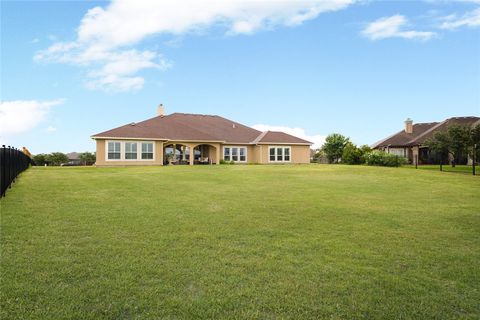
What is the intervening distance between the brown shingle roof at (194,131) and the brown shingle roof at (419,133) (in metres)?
12.2

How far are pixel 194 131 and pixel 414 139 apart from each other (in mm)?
25533

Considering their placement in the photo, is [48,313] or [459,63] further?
[459,63]

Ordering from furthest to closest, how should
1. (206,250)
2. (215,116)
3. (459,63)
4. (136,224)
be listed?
(215,116), (459,63), (136,224), (206,250)

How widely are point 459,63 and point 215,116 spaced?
1066 inches

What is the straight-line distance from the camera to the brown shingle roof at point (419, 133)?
35.7m

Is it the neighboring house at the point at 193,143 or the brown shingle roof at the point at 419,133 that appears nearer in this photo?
the neighboring house at the point at 193,143

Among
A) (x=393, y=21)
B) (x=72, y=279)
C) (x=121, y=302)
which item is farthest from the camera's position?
(x=393, y=21)

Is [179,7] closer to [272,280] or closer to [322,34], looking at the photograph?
[322,34]

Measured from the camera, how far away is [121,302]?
10.6ft

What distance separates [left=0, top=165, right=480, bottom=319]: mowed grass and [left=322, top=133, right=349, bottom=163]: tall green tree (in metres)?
30.9

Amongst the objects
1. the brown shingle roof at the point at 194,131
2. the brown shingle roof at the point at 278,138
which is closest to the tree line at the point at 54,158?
the brown shingle roof at the point at 194,131

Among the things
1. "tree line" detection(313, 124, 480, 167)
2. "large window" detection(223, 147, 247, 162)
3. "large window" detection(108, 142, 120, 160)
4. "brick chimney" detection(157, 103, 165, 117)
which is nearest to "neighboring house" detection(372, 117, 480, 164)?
"tree line" detection(313, 124, 480, 167)

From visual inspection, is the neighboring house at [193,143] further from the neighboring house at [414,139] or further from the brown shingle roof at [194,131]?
the neighboring house at [414,139]

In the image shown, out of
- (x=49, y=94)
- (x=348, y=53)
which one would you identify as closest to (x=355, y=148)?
(x=348, y=53)
